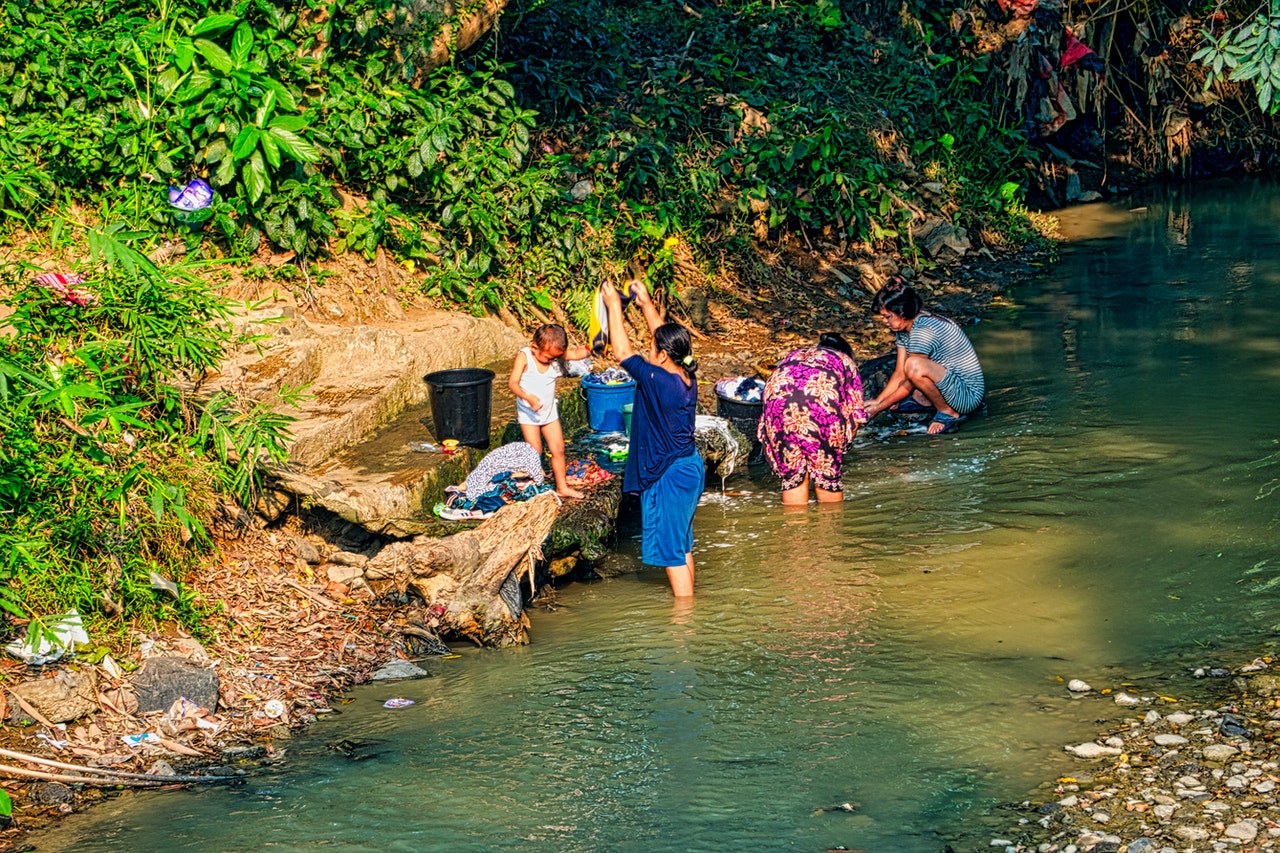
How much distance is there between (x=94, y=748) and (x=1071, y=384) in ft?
25.5

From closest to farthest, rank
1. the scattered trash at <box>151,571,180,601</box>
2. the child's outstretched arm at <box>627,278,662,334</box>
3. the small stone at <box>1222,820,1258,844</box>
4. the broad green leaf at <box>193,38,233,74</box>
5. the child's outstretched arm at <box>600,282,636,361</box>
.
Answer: the small stone at <box>1222,820,1258,844</box>
the scattered trash at <box>151,571,180,601</box>
the child's outstretched arm at <box>627,278,662,334</box>
the child's outstretched arm at <box>600,282,636,361</box>
the broad green leaf at <box>193,38,233,74</box>

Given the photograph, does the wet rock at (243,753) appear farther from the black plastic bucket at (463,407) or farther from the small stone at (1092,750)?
the small stone at (1092,750)

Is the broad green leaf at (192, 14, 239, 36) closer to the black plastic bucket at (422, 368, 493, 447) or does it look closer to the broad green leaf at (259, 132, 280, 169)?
the broad green leaf at (259, 132, 280, 169)

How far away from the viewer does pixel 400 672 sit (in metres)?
5.74

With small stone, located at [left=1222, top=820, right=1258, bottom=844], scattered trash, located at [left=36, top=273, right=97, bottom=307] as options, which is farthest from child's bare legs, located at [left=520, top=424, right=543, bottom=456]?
Result: small stone, located at [left=1222, top=820, right=1258, bottom=844]

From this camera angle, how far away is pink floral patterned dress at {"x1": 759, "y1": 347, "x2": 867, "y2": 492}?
7574 mm

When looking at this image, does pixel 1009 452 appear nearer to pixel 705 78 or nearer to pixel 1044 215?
pixel 705 78

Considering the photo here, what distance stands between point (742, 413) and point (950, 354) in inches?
66.7

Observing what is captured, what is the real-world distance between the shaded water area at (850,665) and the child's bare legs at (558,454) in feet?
1.63

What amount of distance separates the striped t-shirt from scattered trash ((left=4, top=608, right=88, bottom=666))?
5955 millimetres

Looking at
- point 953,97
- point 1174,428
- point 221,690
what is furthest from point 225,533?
point 953,97

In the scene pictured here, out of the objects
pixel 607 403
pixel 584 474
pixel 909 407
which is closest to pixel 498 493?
pixel 584 474

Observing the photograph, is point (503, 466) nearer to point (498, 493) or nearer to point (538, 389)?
point (498, 493)

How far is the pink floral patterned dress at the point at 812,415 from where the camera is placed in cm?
757
